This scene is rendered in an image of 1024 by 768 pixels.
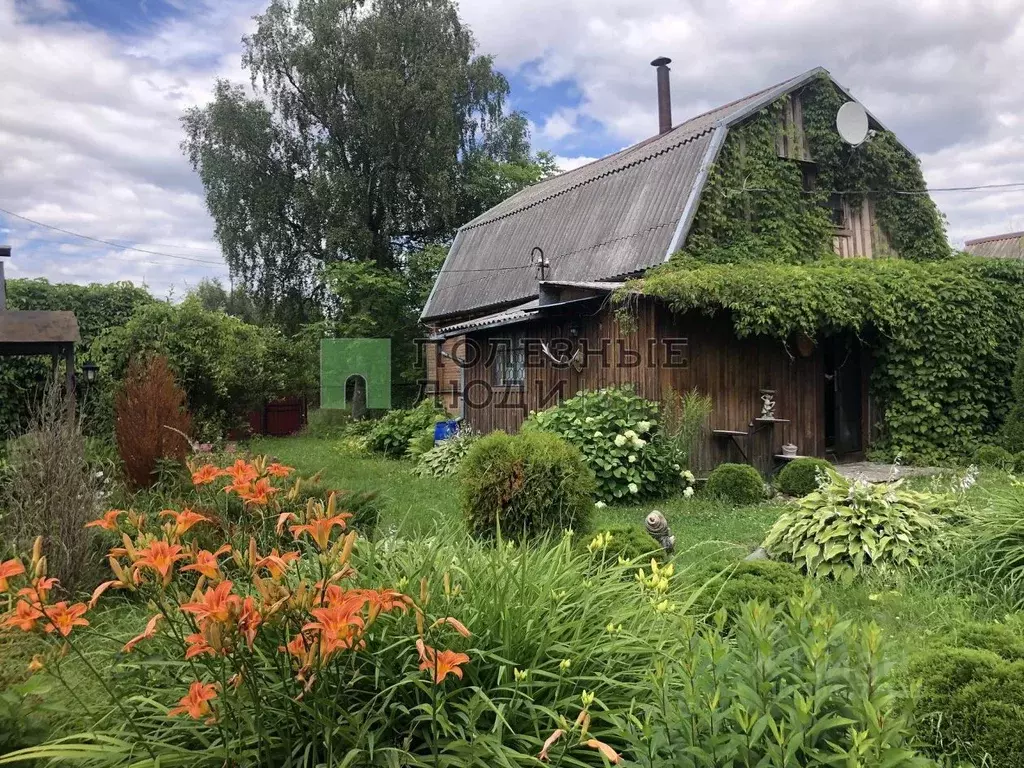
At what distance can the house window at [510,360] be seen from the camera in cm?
1225

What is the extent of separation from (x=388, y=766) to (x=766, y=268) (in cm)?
919

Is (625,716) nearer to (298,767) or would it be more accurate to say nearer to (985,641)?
(298,767)

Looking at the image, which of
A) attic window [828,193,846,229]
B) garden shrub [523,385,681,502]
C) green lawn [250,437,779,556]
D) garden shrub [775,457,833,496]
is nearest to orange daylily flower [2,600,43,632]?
green lawn [250,437,779,556]

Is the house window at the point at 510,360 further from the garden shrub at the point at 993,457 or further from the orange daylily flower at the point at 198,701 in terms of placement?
the orange daylily flower at the point at 198,701

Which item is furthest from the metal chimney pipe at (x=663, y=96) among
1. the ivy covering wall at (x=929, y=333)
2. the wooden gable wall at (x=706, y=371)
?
the wooden gable wall at (x=706, y=371)

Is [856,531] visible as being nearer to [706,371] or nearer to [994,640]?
[994,640]

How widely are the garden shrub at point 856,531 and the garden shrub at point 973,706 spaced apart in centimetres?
229

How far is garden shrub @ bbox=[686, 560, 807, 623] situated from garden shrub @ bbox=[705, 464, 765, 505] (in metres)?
4.59

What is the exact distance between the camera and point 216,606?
1.49 meters

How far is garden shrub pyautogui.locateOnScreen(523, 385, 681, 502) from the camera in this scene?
8500mm

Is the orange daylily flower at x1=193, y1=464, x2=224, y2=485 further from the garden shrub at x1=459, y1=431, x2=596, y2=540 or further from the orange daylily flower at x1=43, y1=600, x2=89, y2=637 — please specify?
the garden shrub at x1=459, y1=431, x2=596, y2=540

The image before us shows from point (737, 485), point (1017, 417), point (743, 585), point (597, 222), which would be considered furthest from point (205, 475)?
point (597, 222)

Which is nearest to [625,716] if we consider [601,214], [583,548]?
[583,548]

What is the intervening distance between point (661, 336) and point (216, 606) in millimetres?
8508
